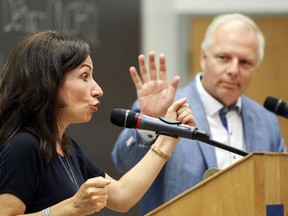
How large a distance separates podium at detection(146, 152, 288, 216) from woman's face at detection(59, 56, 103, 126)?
14.1 inches

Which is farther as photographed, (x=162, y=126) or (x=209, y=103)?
(x=209, y=103)

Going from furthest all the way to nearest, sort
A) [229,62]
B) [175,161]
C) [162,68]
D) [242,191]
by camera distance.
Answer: [229,62]
[175,161]
[162,68]
[242,191]

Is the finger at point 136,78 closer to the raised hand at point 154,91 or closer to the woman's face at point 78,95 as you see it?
the raised hand at point 154,91

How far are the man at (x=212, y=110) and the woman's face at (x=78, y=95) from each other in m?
0.65

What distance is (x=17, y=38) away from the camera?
126 inches

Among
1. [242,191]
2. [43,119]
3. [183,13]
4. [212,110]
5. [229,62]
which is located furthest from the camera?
[183,13]

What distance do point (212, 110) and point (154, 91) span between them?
0.44 metres

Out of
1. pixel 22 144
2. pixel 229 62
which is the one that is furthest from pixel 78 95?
pixel 229 62

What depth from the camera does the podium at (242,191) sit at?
5.45ft

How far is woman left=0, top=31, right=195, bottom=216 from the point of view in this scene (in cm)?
171

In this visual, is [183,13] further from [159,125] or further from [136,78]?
[159,125]

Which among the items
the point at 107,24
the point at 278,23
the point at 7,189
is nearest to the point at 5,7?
the point at 107,24

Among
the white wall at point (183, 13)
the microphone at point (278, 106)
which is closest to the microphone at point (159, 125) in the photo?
the microphone at point (278, 106)

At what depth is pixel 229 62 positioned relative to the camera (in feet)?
9.92
